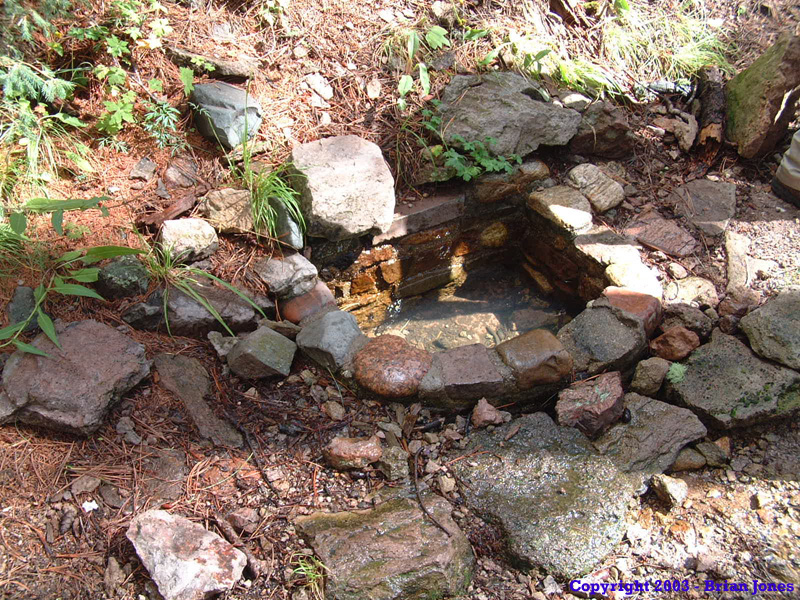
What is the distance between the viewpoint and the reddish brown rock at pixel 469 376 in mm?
2516

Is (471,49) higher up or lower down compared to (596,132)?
higher up

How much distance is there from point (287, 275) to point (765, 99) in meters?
3.21

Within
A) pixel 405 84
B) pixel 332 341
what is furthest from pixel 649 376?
pixel 405 84

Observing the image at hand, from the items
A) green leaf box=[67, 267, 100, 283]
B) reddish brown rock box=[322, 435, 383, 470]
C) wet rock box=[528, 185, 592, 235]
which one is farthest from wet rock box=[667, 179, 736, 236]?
green leaf box=[67, 267, 100, 283]

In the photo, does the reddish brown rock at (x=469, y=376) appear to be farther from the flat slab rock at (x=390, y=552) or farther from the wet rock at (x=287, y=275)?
the wet rock at (x=287, y=275)

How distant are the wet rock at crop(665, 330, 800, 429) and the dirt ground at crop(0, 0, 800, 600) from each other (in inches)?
4.6

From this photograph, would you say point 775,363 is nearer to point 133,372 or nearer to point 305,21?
point 133,372

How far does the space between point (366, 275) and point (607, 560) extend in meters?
2.07

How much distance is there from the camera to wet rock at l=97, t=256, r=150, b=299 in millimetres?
2553

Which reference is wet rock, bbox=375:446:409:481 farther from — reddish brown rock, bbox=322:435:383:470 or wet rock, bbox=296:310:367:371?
wet rock, bbox=296:310:367:371

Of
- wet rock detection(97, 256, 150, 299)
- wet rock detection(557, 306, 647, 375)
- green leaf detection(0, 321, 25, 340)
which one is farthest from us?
wet rock detection(557, 306, 647, 375)

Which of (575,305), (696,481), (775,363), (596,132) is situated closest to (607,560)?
(696,481)

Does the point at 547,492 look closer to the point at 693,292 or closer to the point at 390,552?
the point at 390,552

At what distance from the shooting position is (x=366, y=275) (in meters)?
3.45
